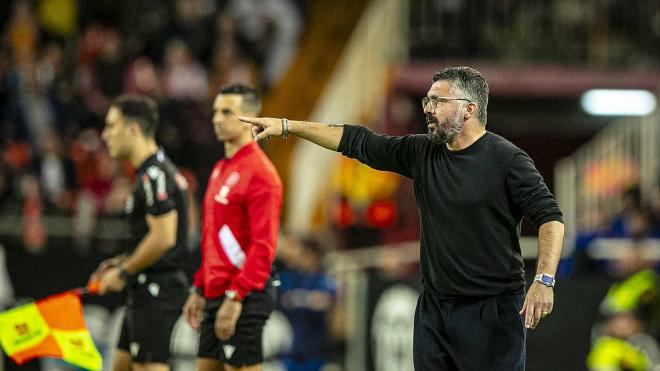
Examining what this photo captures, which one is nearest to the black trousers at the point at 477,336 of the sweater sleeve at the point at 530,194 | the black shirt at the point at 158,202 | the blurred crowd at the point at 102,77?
the sweater sleeve at the point at 530,194

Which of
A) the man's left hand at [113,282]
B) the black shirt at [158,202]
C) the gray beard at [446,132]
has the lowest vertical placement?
the man's left hand at [113,282]

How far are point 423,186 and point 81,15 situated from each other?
43.1 feet

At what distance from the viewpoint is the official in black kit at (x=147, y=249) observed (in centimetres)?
926

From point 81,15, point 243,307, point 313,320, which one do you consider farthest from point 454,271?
point 81,15

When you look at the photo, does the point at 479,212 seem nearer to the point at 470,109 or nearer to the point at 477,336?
the point at 470,109

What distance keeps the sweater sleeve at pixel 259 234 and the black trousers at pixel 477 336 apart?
145 cm

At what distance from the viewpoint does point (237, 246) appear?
8.77m

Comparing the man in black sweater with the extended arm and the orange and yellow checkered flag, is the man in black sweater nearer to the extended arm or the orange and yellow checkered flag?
the extended arm

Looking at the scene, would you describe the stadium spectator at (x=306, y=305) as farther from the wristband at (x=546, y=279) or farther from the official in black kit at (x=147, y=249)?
the wristband at (x=546, y=279)

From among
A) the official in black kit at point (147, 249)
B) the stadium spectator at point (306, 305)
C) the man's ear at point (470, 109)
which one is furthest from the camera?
the stadium spectator at point (306, 305)

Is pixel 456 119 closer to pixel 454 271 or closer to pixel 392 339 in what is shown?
pixel 454 271

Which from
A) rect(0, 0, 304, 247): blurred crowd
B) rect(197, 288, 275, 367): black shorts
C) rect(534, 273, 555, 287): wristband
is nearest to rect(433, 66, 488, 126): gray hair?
rect(534, 273, 555, 287): wristband

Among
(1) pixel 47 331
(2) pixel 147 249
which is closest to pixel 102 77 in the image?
(1) pixel 47 331

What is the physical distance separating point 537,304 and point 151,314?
3.35m
